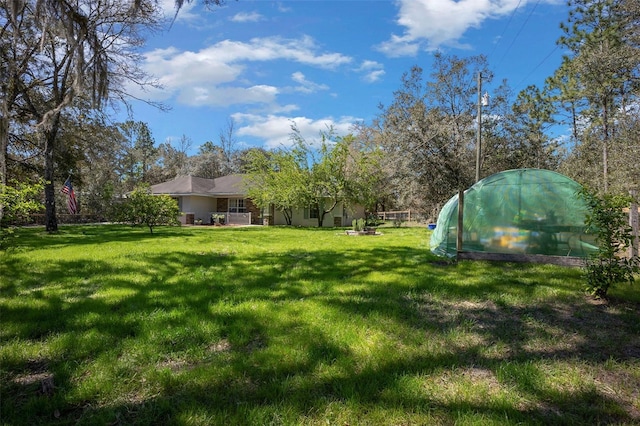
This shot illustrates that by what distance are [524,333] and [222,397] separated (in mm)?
3084

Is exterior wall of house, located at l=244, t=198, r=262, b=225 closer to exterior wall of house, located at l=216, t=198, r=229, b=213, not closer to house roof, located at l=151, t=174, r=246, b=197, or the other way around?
house roof, located at l=151, t=174, r=246, b=197

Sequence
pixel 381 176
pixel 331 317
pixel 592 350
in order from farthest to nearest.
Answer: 1. pixel 381 176
2. pixel 331 317
3. pixel 592 350

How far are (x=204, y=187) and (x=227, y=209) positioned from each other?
271 centimetres

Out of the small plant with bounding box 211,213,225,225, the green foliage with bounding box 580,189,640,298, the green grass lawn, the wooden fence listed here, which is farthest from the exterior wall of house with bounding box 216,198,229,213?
the green foliage with bounding box 580,189,640,298

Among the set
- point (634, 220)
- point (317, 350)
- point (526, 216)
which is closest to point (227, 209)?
point (526, 216)

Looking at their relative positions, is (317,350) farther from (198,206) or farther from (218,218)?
(198,206)

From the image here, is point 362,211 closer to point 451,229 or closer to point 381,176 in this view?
point 381,176

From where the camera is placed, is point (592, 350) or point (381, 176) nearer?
point (592, 350)

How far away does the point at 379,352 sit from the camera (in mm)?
3207

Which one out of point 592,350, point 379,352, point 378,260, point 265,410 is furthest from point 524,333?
point 378,260

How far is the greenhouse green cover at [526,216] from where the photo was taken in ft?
22.1

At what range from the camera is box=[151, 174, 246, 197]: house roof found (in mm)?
27062

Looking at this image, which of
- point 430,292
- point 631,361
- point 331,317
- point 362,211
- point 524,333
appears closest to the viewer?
point 631,361

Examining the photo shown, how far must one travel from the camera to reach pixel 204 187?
29172mm
